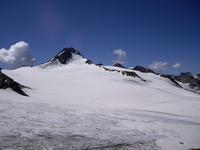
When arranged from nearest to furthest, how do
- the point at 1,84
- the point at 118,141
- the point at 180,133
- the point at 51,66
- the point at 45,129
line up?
the point at 118,141, the point at 45,129, the point at 180,133, the point at 1,84, the point at 51,66

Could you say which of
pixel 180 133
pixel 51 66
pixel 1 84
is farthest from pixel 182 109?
pixel 51 66

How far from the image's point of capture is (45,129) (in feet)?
26.8

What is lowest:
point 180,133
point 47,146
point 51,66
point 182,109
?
point 47,146

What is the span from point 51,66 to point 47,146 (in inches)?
4132

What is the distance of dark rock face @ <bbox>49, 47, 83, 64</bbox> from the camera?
11810 cm

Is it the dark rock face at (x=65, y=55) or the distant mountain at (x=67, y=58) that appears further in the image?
the dark rock face at (x=65, y=55)

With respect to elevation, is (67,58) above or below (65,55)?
below

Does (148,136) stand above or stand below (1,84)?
below

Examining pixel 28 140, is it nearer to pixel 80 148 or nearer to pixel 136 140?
pixel 80 148

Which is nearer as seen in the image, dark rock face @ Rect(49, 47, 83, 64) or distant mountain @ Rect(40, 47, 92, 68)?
distant mountain @ Rect(40, 47, 92, 68)

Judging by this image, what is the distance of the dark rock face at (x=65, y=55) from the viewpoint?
118 m

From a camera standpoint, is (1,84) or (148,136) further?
(1,84)

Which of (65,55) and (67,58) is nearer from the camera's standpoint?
(67,58)

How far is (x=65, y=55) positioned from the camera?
124188 millimetres
